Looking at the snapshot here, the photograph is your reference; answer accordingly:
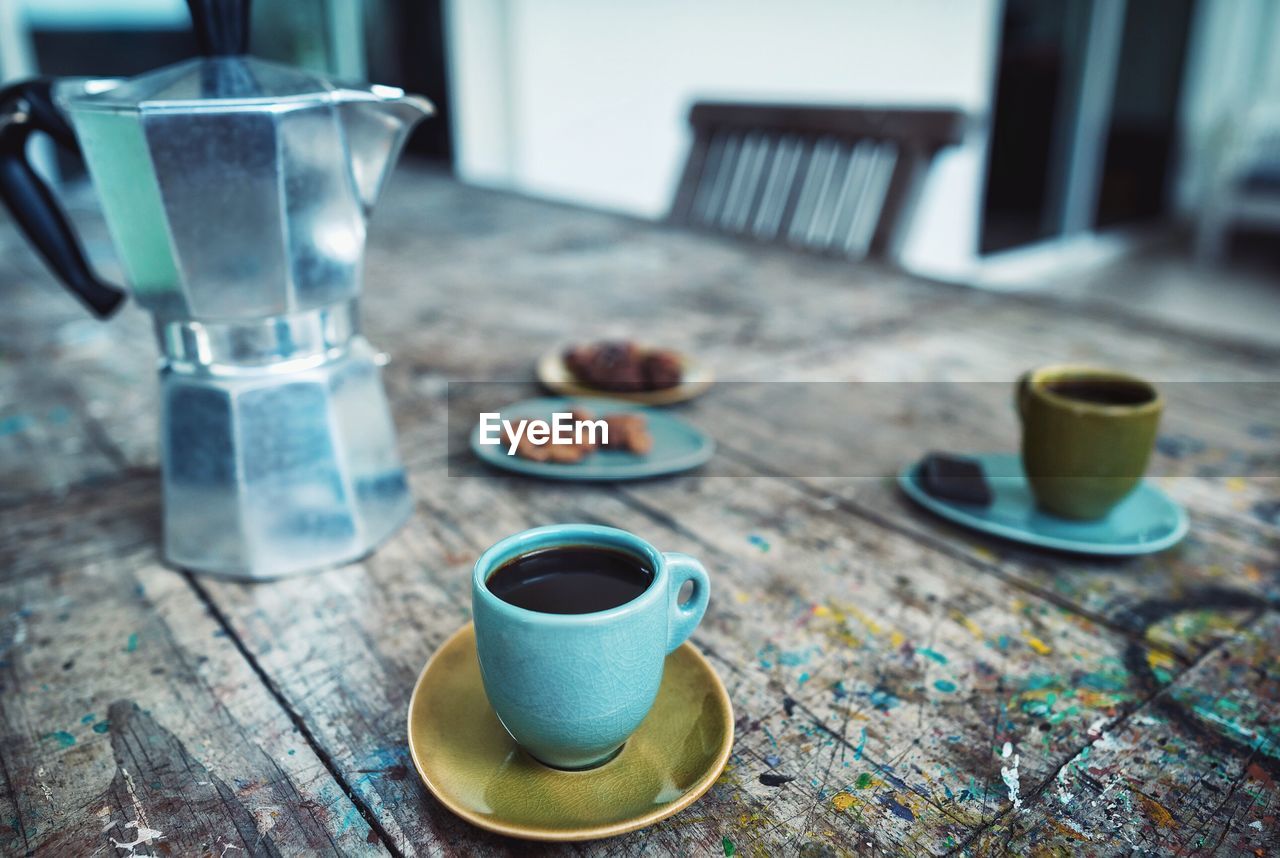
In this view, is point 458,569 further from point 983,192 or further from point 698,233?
point 983,192

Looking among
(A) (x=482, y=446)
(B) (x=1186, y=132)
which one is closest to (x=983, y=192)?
(B) (x=1186, y=132)

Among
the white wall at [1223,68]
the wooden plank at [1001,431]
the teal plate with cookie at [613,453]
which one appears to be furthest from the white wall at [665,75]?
the teal plate with cookie at [613,453]

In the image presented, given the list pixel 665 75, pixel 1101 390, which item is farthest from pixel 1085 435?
pixel 665 75

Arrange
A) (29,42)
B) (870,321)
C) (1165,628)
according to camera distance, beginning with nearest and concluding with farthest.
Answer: (1165,628) < (870,321) < (29,42)

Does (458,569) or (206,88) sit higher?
(206,88)

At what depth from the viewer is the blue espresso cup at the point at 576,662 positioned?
309 millimetres

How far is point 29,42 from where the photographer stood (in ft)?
A: 8.61

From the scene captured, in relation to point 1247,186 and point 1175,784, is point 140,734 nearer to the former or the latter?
point 1175,784

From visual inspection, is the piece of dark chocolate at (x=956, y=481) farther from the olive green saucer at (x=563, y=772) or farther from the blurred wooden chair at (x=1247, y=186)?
the blurred wooden chair at (x=1247, y=186)

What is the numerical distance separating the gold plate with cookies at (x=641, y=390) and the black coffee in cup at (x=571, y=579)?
373 millimetres

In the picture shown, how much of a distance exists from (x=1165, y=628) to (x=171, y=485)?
517 mm

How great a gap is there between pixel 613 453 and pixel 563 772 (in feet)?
1.00

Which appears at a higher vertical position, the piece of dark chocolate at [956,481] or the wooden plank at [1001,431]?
the piece of dark chocolate at [956,481]

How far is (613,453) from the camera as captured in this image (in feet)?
2.05
